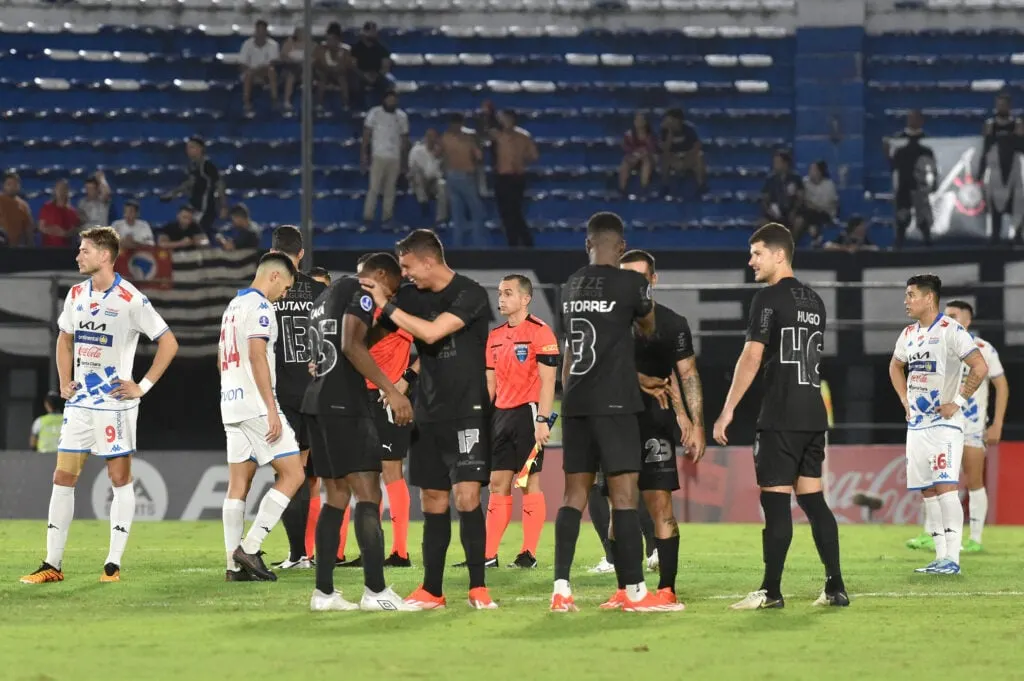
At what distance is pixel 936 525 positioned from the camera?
13.1m

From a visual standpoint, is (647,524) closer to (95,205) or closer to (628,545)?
(628,545)

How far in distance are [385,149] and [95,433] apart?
45.4 ft

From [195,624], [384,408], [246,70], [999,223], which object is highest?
[246,70]

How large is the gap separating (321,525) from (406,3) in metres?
19.8

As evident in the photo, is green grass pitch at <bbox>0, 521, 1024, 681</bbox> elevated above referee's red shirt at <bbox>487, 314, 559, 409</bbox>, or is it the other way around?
referee's red shirt at <bbox>487, 314, 559, 409</bbox>

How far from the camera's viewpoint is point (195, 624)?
9109 mm

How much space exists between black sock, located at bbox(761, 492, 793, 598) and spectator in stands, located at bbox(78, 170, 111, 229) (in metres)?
16.2

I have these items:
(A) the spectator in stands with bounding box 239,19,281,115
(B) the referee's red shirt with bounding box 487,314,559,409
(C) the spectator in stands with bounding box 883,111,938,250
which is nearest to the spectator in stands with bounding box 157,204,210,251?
(A) the spectator in stands with bounding box 239,19,281,115

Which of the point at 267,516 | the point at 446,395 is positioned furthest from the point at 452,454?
the point at 267,516

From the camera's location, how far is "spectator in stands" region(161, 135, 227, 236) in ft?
79.6

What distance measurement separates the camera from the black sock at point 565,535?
9.42 metres

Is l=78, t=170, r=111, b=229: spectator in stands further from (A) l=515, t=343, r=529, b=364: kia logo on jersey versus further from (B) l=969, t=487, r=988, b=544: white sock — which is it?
(B) l=969, t=487, r=988, b=544: white sock

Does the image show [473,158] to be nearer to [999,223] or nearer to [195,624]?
[999,223]

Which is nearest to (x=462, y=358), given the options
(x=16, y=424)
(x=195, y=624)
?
(x=195, y=624)
